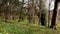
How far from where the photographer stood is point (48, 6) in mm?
43188

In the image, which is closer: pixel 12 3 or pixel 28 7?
pixel 12 3

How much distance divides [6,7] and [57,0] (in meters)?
9.24

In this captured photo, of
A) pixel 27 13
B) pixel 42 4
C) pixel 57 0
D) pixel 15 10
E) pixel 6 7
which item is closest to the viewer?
pixel 57 0

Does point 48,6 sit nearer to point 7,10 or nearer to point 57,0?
point 7,10

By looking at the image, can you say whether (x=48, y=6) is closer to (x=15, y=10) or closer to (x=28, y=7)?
(x=28, y=7)

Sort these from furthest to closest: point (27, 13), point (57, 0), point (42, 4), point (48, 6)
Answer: point (48, 6)
point (42, 4)
point (27, 13)
point (57, 0)

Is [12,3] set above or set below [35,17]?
above

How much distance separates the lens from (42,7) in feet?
128

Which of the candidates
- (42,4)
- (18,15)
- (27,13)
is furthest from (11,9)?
(42,4)

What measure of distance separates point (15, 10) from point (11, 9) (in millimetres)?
2120

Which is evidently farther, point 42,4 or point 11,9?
point 42,4

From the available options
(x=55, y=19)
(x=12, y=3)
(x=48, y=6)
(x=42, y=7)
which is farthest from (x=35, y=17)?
(x=55, y=19)

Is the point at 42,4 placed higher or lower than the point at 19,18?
higher

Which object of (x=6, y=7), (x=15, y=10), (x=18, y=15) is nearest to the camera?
(x=6, y=7)
